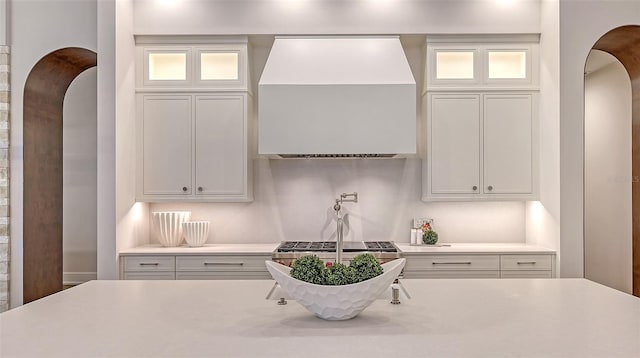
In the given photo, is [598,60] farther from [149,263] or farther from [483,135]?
[149,263]

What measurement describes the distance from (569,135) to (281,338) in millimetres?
3179

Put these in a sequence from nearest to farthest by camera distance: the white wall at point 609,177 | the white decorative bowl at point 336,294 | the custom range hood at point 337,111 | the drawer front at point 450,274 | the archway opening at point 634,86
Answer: the white decorative bowl at point 336,294 → the custom range hood at point 337,111 → the drawer front at point 450,274 → the archway opening at point 634,86 → the white wall at point 609,177

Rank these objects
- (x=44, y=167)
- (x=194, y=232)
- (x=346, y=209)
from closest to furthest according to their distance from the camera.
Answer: (x=194, y=232), (x=44, y=167), (x=346, y=209)

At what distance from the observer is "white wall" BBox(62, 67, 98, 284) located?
16.8ft

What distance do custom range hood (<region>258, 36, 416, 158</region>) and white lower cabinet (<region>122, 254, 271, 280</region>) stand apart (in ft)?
2.79

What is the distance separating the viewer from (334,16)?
409 cm

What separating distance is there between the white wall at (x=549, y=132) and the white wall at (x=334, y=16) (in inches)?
7.5

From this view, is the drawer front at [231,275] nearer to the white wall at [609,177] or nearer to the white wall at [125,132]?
the white wall at [125,132]

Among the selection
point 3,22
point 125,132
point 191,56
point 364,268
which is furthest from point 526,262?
point 3,22

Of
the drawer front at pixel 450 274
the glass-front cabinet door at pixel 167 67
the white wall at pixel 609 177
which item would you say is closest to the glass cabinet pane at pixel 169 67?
the glass-front cabinet door at pixel 167 67

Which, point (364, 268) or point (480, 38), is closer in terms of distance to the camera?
point (364, 268)

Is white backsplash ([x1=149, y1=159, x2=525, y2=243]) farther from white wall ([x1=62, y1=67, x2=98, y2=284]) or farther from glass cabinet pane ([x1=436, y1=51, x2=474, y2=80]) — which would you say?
white wall ([x1=62, y1=67, x2=98, y2=284])

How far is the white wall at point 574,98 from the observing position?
148 inches

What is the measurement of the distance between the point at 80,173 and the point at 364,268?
444 cm
